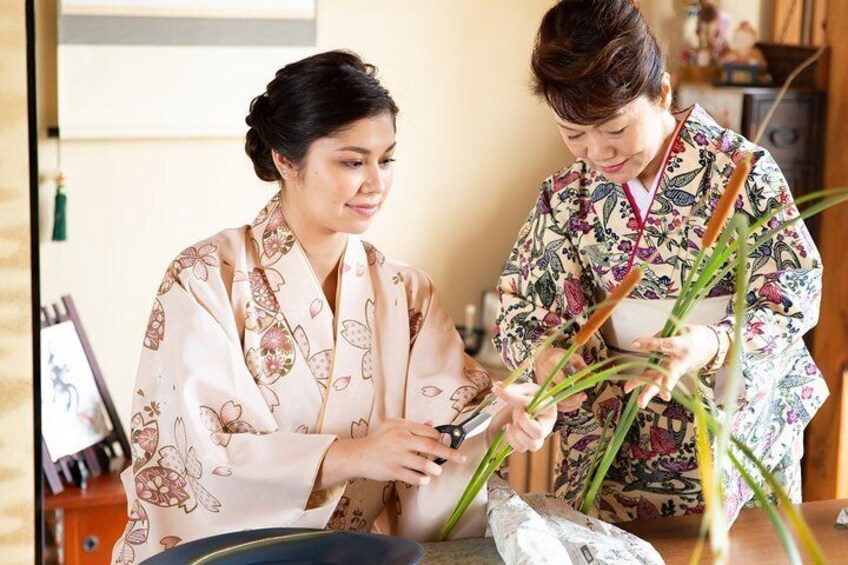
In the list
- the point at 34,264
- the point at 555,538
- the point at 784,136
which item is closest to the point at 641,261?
the point at 555,538

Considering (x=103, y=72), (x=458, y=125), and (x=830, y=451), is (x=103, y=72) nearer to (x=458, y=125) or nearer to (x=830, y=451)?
(x=458, y=125)

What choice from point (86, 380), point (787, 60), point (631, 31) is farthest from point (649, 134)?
point (787, 60)

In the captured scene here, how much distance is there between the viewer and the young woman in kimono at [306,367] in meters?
1.63

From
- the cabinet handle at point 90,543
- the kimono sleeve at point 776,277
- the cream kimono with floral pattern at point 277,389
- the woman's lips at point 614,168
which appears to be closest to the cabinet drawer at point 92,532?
the cabinet handle at point 90,543

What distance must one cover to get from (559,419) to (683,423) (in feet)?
0.61

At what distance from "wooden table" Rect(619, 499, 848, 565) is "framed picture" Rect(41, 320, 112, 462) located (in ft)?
5.56

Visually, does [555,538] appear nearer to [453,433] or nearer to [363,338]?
[453,433]

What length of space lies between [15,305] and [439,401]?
0.87 meters

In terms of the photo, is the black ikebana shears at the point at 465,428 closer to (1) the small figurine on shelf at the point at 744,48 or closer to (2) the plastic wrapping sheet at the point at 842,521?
(2) the plastic wrapping sheet at the point at 842,521

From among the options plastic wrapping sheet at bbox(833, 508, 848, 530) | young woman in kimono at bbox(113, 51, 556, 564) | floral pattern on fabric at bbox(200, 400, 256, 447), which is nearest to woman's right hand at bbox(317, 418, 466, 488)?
young woman in kimono at bbox(113, 51, 556, 564)

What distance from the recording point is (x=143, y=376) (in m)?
1.72

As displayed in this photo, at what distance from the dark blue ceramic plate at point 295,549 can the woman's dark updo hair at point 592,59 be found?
64 cm

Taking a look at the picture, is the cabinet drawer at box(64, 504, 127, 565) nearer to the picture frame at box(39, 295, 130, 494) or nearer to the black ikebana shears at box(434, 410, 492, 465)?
the picture frame at box(39, 295, 130, 494)

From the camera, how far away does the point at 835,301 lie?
353 cm
